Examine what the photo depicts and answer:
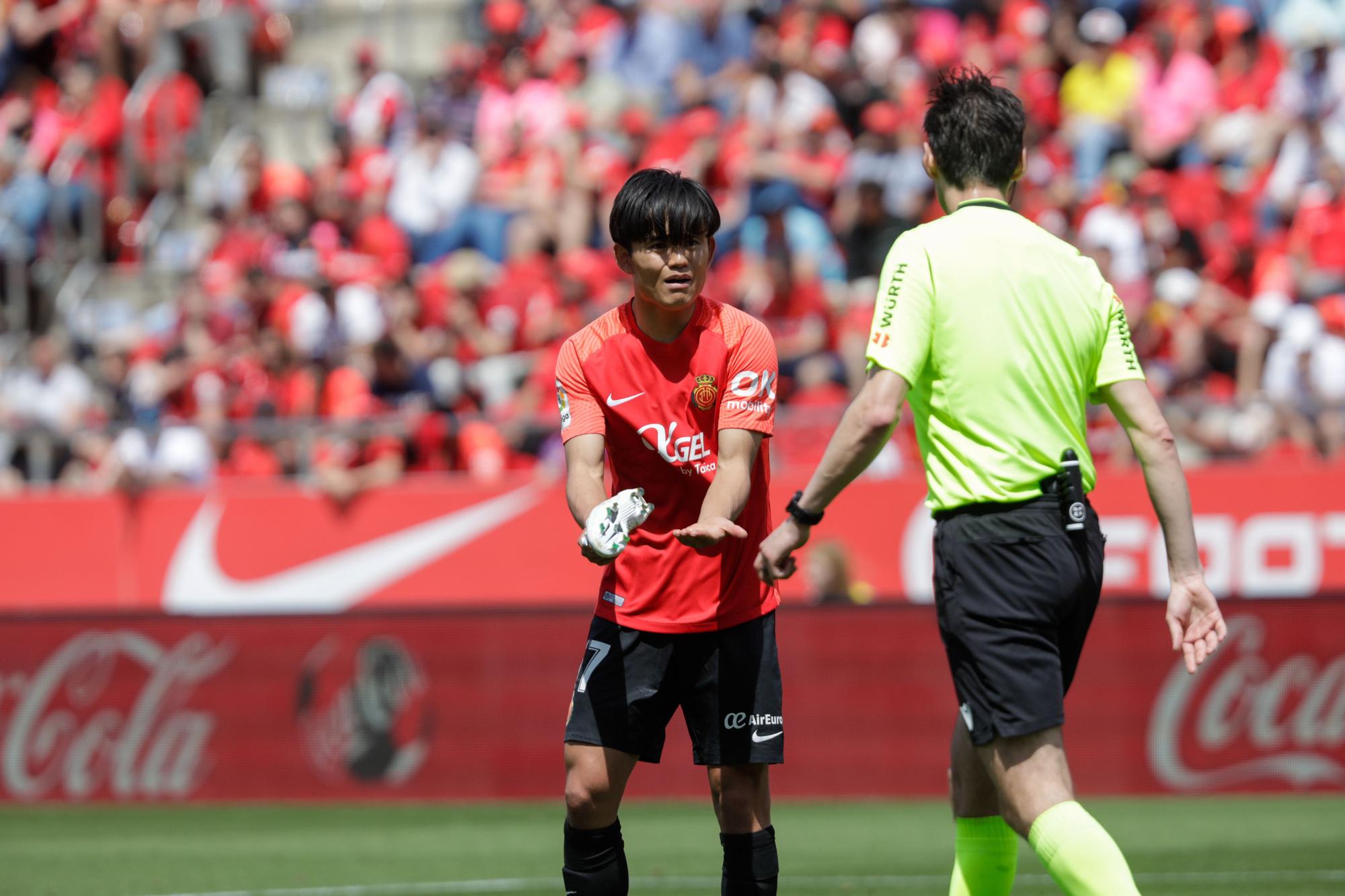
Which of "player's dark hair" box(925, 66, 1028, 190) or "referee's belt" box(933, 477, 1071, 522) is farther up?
"player's dark hair" box(925, 66, 1028, 190)

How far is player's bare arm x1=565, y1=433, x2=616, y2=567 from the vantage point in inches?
209

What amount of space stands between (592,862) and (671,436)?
1.33 m

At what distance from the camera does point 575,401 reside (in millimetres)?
5508

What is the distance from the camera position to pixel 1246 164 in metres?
14.9

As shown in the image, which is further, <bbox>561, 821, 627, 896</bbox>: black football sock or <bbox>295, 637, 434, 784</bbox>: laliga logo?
<bbox>295, 637, 434, 784</bbox>: laliga logo

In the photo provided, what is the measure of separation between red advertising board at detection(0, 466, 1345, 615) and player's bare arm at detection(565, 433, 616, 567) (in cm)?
742

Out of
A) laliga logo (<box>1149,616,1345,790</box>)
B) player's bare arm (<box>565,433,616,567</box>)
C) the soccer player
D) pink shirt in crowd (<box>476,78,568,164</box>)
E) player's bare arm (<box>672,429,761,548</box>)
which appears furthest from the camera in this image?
pink shirt in crowd (<box>476,78,568,164</box>)

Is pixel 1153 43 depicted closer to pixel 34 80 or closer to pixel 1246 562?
pixel 1246 562

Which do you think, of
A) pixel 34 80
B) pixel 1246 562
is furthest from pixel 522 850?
pixel 34 80

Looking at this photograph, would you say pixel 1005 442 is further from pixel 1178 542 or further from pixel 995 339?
pixel 1178 542

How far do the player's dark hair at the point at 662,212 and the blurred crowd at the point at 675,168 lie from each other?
7.56 meters

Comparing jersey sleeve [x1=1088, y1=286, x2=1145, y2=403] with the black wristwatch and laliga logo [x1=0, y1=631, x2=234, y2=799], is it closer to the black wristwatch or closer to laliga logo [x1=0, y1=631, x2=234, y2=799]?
the black wristwatch

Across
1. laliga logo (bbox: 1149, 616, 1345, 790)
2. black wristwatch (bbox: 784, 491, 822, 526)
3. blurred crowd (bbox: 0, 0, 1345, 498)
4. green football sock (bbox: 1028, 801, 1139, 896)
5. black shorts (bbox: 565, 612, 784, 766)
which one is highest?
blurred crowd (bbox: 0, 0, 1345, 498)

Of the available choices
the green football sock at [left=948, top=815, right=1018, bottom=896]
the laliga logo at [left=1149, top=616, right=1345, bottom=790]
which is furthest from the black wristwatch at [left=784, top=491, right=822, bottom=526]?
the laliga logo at [left=1149, top=616, right=1345, bottom=790]
